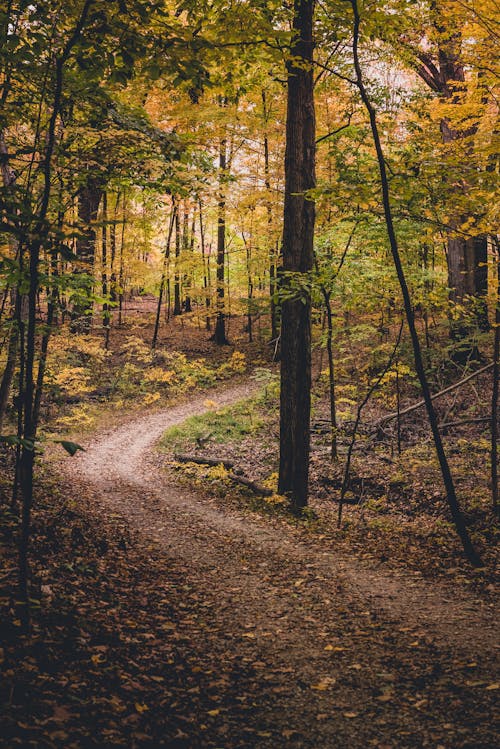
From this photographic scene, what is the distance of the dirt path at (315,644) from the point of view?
10.3ft

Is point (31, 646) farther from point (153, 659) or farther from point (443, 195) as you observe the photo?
point (443, 195)

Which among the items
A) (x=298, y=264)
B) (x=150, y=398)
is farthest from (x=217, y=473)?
(x=150, y=398)

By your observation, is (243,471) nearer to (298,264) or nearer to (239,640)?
(298,264)

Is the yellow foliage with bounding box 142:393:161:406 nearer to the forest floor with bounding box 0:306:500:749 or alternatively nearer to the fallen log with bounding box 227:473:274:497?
the fallen log with bounding box 227:473:274:497

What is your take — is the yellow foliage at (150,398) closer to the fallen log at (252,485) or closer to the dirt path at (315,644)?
the fallen log at (252,485)

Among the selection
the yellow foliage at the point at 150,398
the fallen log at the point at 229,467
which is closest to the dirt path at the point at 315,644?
the fallen log at the point at 229,467

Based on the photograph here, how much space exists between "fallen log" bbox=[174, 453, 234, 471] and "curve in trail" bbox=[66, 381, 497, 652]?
550mm

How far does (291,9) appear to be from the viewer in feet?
25.4

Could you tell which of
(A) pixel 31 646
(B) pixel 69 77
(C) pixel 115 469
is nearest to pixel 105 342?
(C) pixel 115 469

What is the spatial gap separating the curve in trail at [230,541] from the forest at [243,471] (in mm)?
47

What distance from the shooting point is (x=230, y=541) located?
23.7 ft

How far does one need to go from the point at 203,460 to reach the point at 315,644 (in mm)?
7346

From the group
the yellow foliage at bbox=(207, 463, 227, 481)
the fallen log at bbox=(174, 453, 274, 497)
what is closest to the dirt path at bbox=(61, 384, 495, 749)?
the fallen log at bbox=(174, 453, 274, 497)

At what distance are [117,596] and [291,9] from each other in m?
8.80
